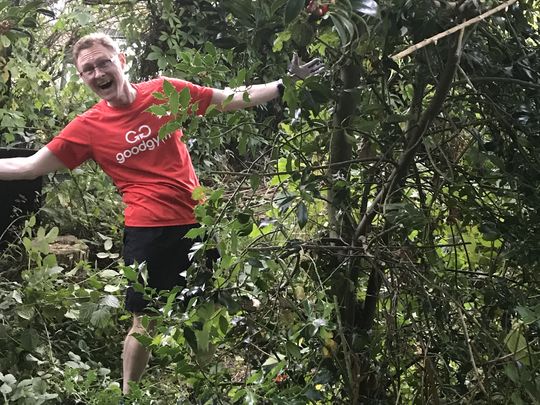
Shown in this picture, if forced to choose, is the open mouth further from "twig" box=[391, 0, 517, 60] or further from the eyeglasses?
"twig" box=[391, 0, 517, 60]

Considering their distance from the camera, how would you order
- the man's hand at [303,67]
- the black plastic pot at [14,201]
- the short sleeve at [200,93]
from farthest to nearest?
the black plastic pot at [14,201]
the short sleeve at [200,93]
the man's hand at [303,67]


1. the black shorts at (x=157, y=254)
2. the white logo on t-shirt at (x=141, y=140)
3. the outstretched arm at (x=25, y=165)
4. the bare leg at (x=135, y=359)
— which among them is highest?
the white logo on t-shirt at (x=141, y=140)

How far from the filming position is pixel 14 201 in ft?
10.7

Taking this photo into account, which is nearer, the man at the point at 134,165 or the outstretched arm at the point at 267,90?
the outstretched arm at the point at 267,90

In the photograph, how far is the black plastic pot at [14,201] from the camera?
3.20m

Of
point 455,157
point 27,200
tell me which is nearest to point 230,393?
point 455,157

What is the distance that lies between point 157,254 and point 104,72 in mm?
719

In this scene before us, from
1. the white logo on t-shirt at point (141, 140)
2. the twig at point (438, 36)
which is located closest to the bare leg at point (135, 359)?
the white logo on t-shirt at point (141, 140)

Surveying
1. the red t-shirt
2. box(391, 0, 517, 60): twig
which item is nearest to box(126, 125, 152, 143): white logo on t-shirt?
the red t-shirt

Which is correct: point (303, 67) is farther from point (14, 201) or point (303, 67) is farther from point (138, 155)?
point (14, 201)

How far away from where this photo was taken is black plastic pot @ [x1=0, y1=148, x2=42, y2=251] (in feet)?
10.5

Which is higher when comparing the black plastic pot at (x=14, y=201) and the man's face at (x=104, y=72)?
the man's face at (x=104, y=72)

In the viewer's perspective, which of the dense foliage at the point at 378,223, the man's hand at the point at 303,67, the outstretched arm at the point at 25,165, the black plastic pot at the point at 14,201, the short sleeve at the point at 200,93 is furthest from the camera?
the black plastic pot at the point at 14,201

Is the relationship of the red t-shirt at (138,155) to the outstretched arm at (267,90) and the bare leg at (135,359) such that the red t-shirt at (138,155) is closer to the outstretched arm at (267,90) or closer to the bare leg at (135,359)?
the outstretched arm at (267,90)
